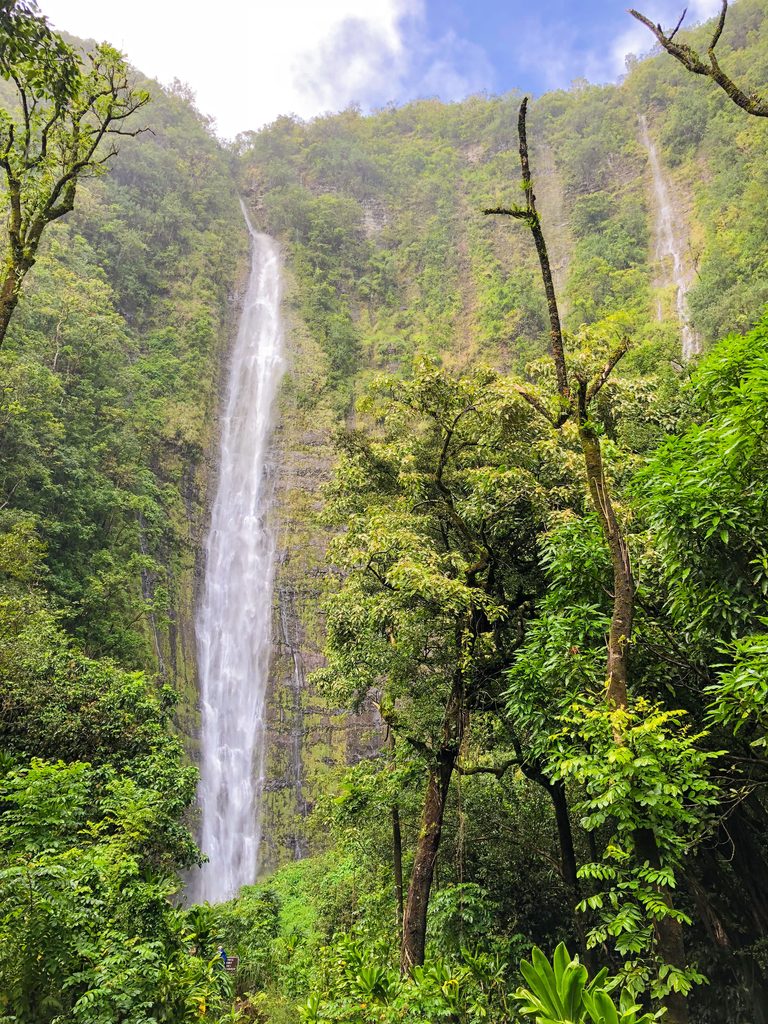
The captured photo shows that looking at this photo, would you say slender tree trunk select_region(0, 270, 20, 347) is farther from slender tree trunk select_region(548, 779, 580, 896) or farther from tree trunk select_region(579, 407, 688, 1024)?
slender tree trunk select_region(548, 779, 580, 896)

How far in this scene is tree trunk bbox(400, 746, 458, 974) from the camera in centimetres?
622

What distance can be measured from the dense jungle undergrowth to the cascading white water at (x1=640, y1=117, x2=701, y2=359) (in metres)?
3.07

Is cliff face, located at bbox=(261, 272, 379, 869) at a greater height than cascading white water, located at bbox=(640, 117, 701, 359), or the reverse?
cascading white water, located at bbox=(640, 117, 701, 359)

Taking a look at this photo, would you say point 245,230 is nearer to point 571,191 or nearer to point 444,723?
point 571,191

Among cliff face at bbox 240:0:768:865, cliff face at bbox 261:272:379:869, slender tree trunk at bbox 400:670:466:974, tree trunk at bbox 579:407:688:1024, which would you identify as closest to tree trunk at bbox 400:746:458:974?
slender tree trunk at bbox 400:670:466:974

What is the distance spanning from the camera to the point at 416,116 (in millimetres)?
59188

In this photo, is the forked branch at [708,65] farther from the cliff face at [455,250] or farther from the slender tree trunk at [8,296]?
the cliff face at [455,250]

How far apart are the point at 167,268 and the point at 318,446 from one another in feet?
51.7

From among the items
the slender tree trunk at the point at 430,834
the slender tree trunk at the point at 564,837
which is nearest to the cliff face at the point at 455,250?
the slender tree trunk at the point at 564,837

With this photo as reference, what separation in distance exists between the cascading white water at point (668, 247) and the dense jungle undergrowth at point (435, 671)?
3.07 metres

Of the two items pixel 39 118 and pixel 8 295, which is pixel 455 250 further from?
pixel 8 295

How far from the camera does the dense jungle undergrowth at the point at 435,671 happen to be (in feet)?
13.1

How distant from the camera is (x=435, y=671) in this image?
26.6ft

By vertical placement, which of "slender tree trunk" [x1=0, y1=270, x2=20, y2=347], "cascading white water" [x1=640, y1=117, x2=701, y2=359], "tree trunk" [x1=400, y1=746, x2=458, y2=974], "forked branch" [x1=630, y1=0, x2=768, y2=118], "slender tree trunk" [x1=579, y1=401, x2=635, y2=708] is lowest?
"tree trunk" [x1=400, y1=746, x2=458, y2=974]
